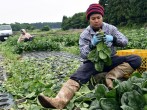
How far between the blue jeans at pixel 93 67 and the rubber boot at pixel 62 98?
184 millimetres

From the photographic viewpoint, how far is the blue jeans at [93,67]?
447cm

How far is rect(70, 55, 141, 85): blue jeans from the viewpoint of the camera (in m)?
4.47

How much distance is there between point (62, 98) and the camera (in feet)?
13.2

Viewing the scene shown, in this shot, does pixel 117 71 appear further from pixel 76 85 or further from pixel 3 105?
pixel 3 105

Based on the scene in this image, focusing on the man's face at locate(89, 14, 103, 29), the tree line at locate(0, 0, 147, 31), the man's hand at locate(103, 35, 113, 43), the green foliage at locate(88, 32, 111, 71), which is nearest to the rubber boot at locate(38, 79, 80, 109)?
the green foliage at locate(88, 32, 111, 71)

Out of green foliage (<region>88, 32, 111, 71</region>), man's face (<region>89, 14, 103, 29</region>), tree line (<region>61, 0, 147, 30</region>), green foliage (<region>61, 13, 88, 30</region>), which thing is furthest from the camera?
green foliage (<region>61, 13, 88, 30</region>)

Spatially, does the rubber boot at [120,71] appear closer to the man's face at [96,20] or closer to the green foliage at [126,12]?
the man's face at [96,20]

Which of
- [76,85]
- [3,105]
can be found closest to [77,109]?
[76,85]

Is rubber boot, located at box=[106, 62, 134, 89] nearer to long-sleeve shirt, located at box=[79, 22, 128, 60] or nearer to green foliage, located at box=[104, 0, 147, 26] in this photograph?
long-sleeve shirt, located at box=[79, 22, 128, 60]

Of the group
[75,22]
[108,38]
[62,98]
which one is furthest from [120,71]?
[75,22]

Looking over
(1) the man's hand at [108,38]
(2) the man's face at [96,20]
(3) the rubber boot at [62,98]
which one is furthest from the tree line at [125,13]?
(3) the rubber boot at [62,98]

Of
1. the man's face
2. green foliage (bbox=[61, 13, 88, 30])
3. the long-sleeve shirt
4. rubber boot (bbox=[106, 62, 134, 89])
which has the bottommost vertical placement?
green foliage (bbox=[61, 13, 88, 30])

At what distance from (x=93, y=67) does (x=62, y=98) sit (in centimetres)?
80

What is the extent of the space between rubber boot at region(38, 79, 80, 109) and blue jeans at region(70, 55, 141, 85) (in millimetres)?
184
